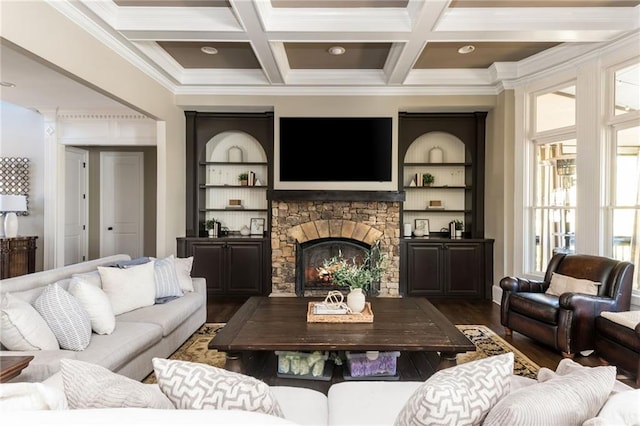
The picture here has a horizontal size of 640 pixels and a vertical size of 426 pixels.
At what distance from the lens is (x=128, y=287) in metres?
3.23

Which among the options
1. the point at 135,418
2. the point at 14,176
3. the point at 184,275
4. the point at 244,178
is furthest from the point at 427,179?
the point at 14,176

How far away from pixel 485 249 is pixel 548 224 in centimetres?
95

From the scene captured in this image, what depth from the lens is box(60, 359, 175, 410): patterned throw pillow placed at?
1.10 meters

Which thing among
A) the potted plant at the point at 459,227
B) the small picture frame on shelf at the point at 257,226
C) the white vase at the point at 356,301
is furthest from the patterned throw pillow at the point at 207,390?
the potted plant at the point at 459,227

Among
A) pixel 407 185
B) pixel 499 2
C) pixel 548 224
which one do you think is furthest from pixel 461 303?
pixel 499 2

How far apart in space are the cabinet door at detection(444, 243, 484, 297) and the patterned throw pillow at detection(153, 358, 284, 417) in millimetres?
4885

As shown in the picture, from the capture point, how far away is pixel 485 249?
561 cm

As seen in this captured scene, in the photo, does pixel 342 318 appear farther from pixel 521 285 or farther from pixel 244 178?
pixel 244 178

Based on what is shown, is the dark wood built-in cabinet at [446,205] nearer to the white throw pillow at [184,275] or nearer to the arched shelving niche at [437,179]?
the arched shelving niche at [437,179]

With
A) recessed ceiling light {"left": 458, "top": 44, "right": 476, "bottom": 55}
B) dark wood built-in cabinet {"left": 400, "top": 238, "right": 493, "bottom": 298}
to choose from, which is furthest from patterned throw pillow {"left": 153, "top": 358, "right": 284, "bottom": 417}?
dark wood built-in cabinet {"left": 400, "top": 238, "right": 493, "bottom": 298}

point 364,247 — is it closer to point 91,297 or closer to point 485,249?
point 485,249

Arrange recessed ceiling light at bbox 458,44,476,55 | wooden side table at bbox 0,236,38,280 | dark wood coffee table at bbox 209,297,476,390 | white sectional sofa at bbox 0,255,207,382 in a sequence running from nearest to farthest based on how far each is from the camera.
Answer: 1. white sectional sofa at bbox 0,255,207,382
2. dark wood coffee table at bbox 209,297,476,390
3. recessed ceiling light at bbox 458,44,476,55
4. wooden side table at bbox 0,236,38,280

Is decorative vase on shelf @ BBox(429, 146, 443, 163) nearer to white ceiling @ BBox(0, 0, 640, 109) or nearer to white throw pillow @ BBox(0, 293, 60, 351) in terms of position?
white ceiling @ BBox(0, 0, 640, 109)

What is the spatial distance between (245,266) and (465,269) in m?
3.21
